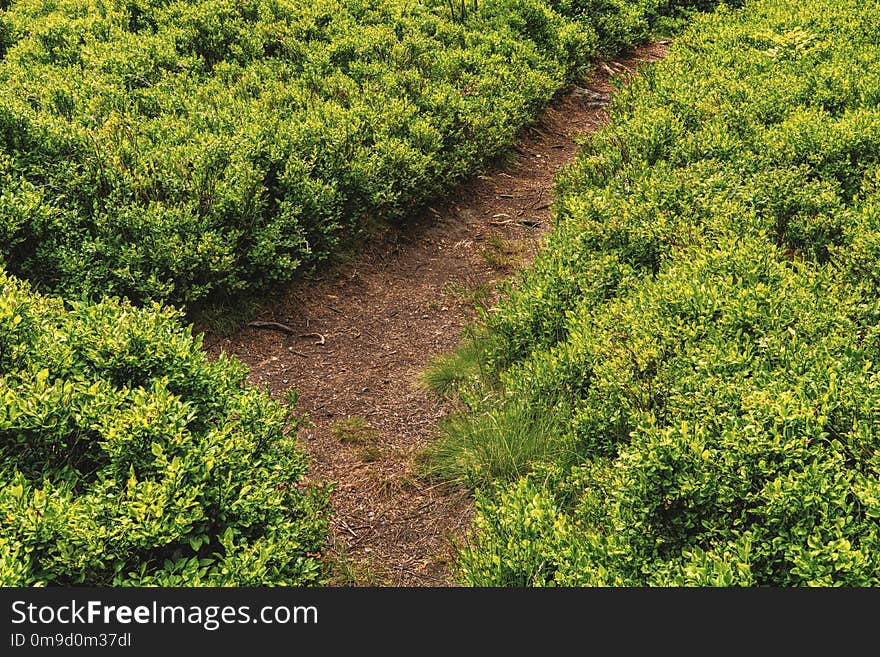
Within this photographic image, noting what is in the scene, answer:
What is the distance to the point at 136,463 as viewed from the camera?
329cm

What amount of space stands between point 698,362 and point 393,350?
10.0 feet

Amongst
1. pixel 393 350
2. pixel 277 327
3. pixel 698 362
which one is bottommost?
pixel 393 350

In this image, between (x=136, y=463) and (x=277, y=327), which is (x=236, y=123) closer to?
(x=277, y=327)

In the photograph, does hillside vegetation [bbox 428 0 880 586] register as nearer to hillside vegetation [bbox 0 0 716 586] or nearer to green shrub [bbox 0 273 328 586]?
green shrub [bbox 0 273 328 586]

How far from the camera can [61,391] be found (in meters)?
3.35

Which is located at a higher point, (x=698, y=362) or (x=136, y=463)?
(x=698, y=362)

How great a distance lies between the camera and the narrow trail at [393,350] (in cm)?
448

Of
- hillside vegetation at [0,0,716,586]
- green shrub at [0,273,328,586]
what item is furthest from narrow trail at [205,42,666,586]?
green shrub at [0,273,328,586]

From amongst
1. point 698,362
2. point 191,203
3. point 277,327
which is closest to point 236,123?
point 191,203

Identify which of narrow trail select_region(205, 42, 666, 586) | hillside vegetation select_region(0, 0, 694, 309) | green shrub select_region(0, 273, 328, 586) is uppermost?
hillside vegetation select_region(0, 0, 694, 309)

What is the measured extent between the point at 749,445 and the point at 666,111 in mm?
4772

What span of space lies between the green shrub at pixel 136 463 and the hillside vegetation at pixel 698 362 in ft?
3.50

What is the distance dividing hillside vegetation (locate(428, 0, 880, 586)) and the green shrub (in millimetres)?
1068

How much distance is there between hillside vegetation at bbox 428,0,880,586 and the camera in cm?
301
